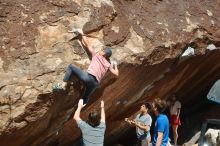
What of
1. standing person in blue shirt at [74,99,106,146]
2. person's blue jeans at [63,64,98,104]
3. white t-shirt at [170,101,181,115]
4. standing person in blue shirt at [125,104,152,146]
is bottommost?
white t-shirt at [170,101,181,115]

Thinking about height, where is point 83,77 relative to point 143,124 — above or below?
above

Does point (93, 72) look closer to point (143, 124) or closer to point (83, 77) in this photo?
point (83, 77)

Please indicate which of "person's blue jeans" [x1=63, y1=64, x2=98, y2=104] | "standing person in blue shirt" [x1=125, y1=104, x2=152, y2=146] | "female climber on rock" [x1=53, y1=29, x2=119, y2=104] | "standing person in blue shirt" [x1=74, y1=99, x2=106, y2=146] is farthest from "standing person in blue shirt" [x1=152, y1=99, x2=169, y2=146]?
"standing person in blue shirt" [x1=74, y1=99, x2=106, y2=146]

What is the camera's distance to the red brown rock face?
23.6ft

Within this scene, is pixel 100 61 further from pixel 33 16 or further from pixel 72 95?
pixel 33 16

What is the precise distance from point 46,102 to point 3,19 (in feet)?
4.40

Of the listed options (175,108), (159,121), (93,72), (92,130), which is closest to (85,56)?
(93,72)

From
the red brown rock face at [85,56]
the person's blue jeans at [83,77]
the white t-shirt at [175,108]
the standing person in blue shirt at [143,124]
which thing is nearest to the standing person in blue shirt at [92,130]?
the person's blue jeans at [83,77]

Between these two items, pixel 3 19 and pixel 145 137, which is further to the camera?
pixel 145 137

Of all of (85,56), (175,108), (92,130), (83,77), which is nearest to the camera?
(92,130)

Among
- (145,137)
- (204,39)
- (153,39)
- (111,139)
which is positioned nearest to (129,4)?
(153,39)

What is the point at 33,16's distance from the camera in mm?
7613

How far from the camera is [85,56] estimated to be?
7.73 metres

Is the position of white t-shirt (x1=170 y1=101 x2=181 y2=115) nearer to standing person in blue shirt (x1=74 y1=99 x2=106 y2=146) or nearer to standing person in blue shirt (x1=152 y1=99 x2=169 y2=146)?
standing person in blue shirt (x1=152 y1=99 x2=169 y2=146)
